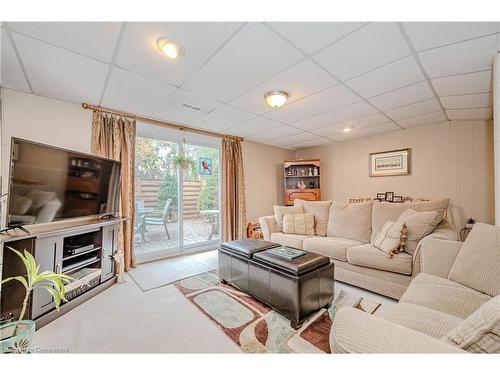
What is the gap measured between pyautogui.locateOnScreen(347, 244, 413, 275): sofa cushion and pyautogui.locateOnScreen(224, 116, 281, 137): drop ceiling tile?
219 centimetres

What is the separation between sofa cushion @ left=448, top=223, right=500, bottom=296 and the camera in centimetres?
137

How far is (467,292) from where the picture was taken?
4.52 ft

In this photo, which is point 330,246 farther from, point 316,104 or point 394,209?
point 316,104

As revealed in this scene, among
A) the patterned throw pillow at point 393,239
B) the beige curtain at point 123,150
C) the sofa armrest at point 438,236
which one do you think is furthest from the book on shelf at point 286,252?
the beige curtain at point 123,150

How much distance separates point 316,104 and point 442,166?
2.46m

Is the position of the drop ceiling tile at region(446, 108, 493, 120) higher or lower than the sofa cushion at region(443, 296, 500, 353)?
higher

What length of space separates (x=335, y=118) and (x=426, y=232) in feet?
6.15

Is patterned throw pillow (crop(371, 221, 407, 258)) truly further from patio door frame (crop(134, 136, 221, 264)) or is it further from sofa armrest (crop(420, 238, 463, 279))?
patio door frame (crop(134, 136, 221, 264))

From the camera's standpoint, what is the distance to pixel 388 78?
2004mm

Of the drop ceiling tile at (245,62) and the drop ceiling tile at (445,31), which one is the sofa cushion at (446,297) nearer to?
the drop ceiling tile at (445,31)

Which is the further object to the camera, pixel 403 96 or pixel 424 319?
pixel 403 96

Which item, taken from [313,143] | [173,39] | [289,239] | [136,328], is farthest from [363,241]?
[173,39]

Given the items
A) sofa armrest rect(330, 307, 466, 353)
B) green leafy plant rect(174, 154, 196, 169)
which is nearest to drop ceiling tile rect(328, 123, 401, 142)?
green leafy plant rect(174, 154, 196, 169)
